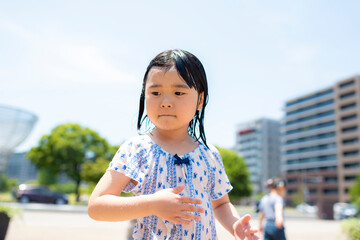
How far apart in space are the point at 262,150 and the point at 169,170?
114 m

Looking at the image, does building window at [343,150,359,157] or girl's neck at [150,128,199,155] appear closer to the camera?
girl's neck at [150,128,199,155]

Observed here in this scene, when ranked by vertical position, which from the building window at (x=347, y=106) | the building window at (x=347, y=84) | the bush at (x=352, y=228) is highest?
the building window at (x=347, y=84)

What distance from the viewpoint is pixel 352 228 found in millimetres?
5520

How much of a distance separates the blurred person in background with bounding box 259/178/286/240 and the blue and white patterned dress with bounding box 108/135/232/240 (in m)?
3.51

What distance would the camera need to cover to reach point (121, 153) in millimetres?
1545

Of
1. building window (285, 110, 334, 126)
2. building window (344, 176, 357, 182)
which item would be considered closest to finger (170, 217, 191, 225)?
building window (344, 176, 357, 182)

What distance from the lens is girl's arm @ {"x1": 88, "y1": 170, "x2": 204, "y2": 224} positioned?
4.08 ft

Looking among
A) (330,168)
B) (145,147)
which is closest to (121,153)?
(145,147)

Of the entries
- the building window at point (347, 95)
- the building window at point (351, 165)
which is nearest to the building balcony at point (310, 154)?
the building window at point (351, 165)

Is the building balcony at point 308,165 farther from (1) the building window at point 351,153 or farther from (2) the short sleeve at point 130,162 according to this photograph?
(2) the short sleeve at point 130,162

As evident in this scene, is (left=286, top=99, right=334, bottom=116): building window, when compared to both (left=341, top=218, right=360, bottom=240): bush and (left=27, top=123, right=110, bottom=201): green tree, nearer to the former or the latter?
(left=27, top=123, right=110, bottom=201): green tree

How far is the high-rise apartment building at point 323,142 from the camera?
7762 centimetres

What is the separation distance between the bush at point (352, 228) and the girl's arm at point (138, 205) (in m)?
5.21

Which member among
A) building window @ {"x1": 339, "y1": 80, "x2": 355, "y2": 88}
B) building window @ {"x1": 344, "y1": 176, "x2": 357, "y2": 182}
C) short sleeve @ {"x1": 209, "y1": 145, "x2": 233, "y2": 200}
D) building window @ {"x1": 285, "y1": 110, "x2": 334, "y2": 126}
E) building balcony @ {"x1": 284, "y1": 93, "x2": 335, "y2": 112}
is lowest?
short sleeve @ {"x1": 209, "y1": 145, "x2": 233, "y2": 200}
